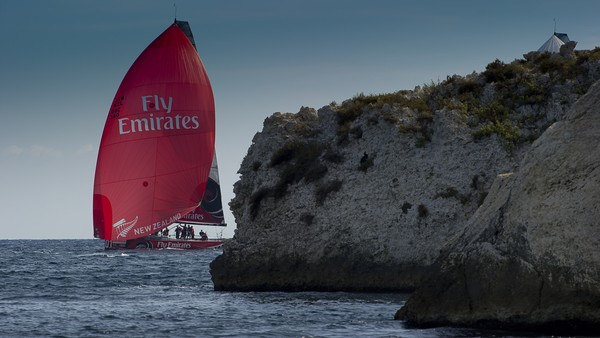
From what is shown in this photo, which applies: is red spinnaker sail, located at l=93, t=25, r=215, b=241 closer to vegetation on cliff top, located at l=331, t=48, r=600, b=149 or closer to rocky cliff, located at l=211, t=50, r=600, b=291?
rocky cliff, located at l=211, t=50, r=600, b=291

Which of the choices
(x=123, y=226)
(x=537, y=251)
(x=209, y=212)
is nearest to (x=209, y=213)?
(x=209, y=212)

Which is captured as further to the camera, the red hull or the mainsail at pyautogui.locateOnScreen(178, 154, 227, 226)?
the red hull

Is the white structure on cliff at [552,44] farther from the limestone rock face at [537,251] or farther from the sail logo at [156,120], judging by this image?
the limestone rock face at [537,251]

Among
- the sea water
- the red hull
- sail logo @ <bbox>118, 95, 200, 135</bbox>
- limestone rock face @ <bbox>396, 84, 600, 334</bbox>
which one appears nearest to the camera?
limestone rock face @ <bbox>396, 84, 600, 334</bbox>

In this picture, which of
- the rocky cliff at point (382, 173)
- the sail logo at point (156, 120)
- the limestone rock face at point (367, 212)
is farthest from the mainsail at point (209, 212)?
the limestone rock face at point (367, 212)

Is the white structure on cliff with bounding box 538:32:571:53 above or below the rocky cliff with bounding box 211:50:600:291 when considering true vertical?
above

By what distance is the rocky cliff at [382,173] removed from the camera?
32.8 meters

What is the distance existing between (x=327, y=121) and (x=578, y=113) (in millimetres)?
19062

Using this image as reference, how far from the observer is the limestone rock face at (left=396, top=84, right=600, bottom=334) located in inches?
728

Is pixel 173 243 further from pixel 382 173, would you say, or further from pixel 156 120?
pixel 382 173

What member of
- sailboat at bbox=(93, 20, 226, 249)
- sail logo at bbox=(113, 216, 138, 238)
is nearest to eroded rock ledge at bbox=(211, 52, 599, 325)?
sailboat at bbox=(93, 20, 226, 249)

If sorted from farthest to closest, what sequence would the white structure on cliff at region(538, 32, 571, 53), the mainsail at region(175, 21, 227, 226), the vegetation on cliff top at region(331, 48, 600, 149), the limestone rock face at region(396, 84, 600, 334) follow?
the mainsail at region(175, 21, 227, 226) < the white structure on cliff at region(538, 32, 571, 53) < the vegetation on cliff top at region(331, 48, 600, 149) < the limestone rock face at region(396, 84, 600, 334)

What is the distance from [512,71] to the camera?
38125 mm

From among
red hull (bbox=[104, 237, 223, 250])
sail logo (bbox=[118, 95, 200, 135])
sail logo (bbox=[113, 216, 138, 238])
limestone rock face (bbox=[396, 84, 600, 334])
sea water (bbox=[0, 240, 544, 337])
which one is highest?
sail logo (bbox=[118, 95, 200, 135])
